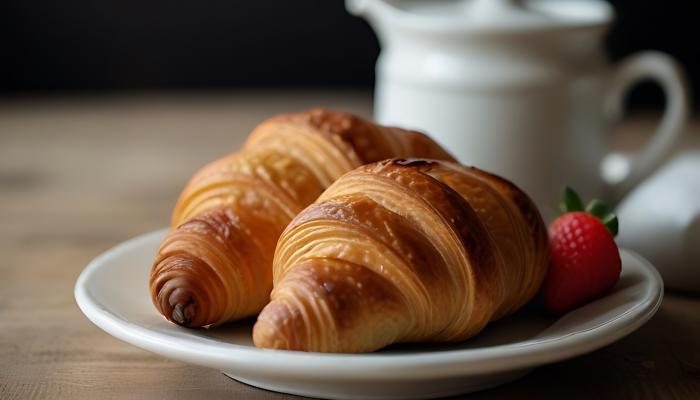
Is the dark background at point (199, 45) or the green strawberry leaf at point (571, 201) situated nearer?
the green strawberry leaf at point (571, 201)

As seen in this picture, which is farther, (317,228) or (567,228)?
(567,228)

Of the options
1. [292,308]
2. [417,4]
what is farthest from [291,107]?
[292,308]

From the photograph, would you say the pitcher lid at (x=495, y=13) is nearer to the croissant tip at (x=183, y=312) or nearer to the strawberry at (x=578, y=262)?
the strawberry at (x=578, y=262)

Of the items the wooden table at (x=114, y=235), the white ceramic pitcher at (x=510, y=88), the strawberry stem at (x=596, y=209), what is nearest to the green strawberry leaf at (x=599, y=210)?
the strawberry stem at (x=596, y=209)

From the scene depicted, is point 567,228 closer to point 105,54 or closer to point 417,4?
point 417,4

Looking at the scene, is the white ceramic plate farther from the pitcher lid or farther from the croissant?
the pitcher lid

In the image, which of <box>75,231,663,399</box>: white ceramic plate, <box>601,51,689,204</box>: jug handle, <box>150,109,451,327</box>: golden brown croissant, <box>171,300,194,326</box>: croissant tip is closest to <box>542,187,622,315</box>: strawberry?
<box>75,231,663,399</box>: white ceramic plate
